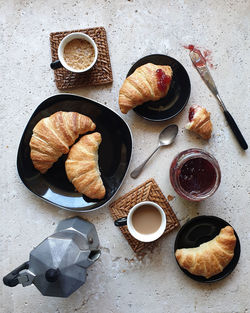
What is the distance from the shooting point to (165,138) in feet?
5.41

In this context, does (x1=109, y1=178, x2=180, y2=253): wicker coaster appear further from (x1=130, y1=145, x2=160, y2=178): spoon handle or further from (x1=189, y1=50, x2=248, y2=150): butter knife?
(x1=189, y1=50, x2=248, y2=150): butter knife

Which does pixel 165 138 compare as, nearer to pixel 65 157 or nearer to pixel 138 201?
pixel 138 201

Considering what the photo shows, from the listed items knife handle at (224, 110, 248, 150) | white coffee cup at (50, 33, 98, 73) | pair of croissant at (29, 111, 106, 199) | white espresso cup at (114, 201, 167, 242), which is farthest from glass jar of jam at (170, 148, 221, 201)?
white coffee cup at (50, 33, 98, 73)

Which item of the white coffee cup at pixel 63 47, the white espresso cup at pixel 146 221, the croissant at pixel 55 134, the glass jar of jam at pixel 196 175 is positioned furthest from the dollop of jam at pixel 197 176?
the white coffee cup at pixel 63 47

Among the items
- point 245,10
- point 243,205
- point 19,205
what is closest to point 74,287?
point 19,205

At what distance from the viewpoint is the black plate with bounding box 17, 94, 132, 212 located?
1590 mm

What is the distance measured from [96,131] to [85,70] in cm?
28

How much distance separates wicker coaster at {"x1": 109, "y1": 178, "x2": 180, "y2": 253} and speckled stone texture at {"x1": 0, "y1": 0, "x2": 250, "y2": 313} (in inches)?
1.6

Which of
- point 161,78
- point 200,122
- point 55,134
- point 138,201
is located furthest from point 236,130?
point 55,134

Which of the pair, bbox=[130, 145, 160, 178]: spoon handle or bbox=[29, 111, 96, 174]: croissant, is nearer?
bbox=[29, 111, 96, 174]: croissant

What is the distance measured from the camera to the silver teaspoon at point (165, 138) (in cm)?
164

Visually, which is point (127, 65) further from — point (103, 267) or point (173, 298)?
point (173, 298)

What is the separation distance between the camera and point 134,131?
1.67 meters

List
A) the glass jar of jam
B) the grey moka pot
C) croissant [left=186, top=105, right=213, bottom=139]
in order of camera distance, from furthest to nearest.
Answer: croissant [left=186, top=105, right=213, bottom=139] < the glass jar of jam < the grey moka pot
